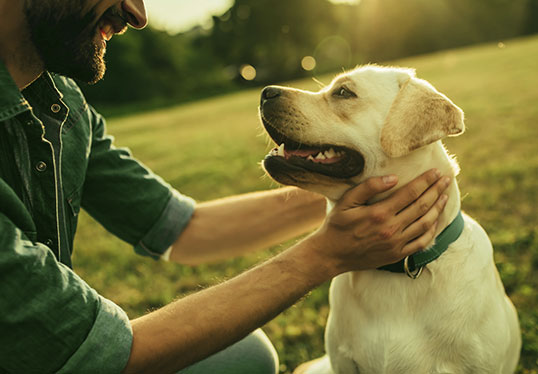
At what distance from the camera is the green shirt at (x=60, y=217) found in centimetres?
165

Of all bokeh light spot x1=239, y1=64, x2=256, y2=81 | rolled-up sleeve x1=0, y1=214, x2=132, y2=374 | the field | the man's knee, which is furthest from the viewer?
bokeh light spot x1=239, y1=64, x2=256, y2=81

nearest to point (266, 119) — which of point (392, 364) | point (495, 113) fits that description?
point (392, 364)

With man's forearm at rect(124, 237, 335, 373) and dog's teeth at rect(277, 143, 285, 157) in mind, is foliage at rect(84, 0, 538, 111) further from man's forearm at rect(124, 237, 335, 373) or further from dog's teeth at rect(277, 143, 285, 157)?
man's forearm at rect(124, 237, 335, 373)

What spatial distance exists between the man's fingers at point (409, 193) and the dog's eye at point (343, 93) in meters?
0.62

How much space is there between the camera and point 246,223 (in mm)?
3059

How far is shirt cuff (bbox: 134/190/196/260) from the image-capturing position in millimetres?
2916

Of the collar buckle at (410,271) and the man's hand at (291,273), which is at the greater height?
the man's hand at (291,273)

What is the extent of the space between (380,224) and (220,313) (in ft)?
2.55

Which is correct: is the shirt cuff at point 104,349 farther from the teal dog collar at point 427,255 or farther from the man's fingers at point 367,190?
the teal dog collar at point 427,255

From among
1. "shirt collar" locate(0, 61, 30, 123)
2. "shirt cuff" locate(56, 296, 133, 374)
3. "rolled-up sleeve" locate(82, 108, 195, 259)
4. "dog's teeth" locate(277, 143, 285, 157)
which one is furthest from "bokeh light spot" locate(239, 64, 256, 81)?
"shirt cuff" locate(56, 296, 133, 374)

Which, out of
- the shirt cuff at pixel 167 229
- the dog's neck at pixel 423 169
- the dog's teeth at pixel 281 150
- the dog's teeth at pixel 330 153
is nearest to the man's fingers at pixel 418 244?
the dog's neck at pixel 423 169

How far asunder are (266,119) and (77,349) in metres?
1.38

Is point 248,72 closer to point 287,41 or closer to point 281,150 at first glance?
point 287,41

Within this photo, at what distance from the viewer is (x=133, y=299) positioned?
13.8 ft
